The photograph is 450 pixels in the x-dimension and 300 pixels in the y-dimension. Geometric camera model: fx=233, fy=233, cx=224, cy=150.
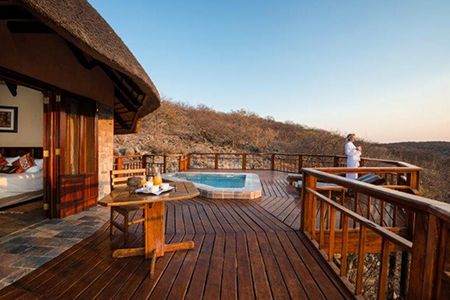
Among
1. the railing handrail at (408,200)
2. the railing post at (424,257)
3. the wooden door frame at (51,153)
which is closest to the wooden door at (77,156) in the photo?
the wooden door frame at (51,153)

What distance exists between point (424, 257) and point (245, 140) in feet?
53.1

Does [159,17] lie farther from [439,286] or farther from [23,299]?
[439,286]

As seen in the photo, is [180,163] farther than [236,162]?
No

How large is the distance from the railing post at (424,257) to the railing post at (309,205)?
167 cm

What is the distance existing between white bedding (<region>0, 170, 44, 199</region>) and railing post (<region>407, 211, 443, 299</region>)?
598 cm

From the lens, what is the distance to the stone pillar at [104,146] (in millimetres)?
4711

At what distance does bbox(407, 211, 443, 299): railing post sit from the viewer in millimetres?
1128

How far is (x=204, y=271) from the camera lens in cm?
219

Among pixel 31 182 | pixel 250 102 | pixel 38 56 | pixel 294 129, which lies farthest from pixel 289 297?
pixel 250 102

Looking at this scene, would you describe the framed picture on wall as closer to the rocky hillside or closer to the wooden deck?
the wooden deck

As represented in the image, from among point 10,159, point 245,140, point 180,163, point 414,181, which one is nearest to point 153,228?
point 414,181

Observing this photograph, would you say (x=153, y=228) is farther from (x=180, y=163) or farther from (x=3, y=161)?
(x=180, y=163)

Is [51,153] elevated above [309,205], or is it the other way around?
[51,153]

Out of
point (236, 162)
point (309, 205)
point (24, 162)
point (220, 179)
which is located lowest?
point (220, 179)
